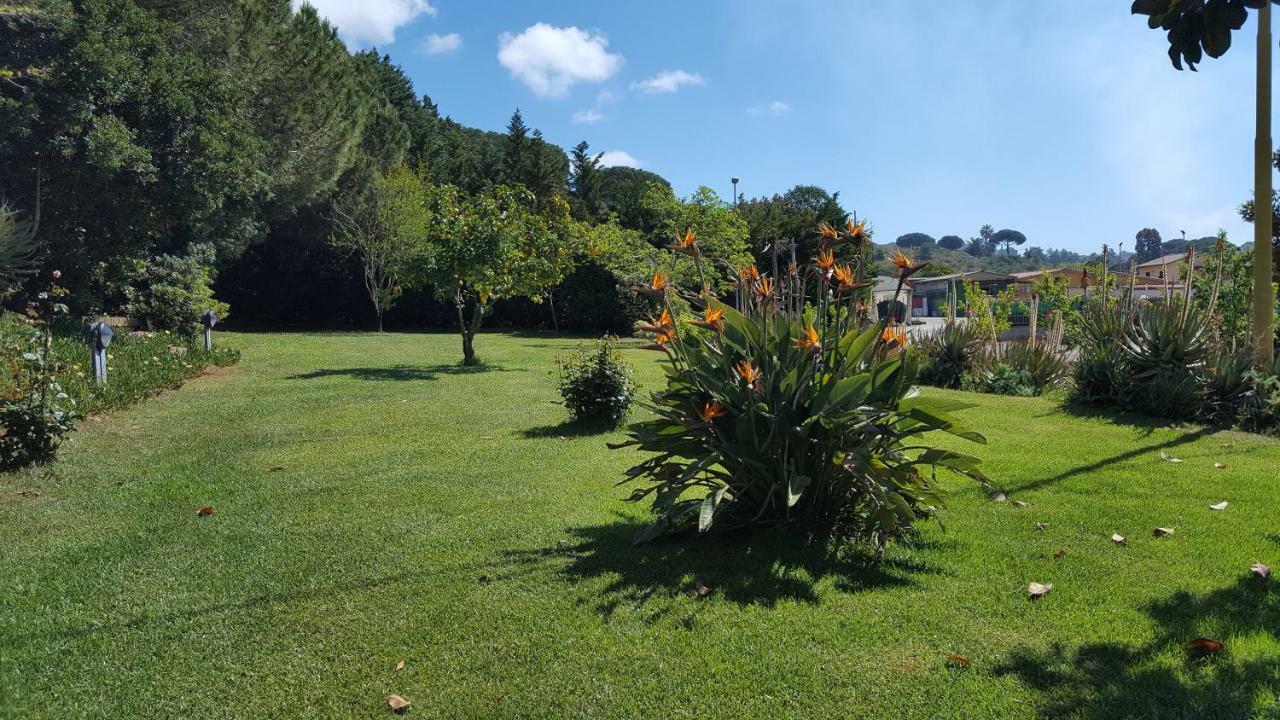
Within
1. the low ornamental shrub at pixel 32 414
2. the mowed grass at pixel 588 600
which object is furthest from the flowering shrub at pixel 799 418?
the low ornamental shrub at pixel 32 414

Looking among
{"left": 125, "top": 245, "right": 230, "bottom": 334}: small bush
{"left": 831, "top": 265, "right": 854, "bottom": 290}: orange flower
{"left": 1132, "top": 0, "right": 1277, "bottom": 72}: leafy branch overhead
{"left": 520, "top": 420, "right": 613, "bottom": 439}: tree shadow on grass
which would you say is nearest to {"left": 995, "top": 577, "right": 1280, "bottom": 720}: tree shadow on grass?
{"left": 831, "top": 265, "right": 854, "bottom": 290}: orange flower

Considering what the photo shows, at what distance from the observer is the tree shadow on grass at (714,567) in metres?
3.79

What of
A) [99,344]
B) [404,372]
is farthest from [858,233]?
[404,372]

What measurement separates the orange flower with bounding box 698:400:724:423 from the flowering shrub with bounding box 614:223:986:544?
2 centimetres

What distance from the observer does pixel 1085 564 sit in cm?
404

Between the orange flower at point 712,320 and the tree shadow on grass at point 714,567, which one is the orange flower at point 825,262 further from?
the tree shadow on grass at point 714,567

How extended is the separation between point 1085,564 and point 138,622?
14.5 ft

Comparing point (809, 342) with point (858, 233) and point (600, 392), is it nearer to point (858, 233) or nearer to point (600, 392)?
point (858, 233)

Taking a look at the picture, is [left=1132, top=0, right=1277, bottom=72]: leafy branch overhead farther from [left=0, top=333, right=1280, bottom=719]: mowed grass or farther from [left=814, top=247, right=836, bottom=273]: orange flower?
[left=0, top=333, right=1280, bottom=719]: mowed grass

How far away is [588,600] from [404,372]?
11369 mm

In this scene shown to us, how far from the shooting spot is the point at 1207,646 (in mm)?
3080

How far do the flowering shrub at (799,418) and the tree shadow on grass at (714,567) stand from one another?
0.44ft

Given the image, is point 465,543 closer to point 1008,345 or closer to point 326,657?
point 326,657

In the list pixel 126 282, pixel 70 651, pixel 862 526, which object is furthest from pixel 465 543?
pixel 126 282
